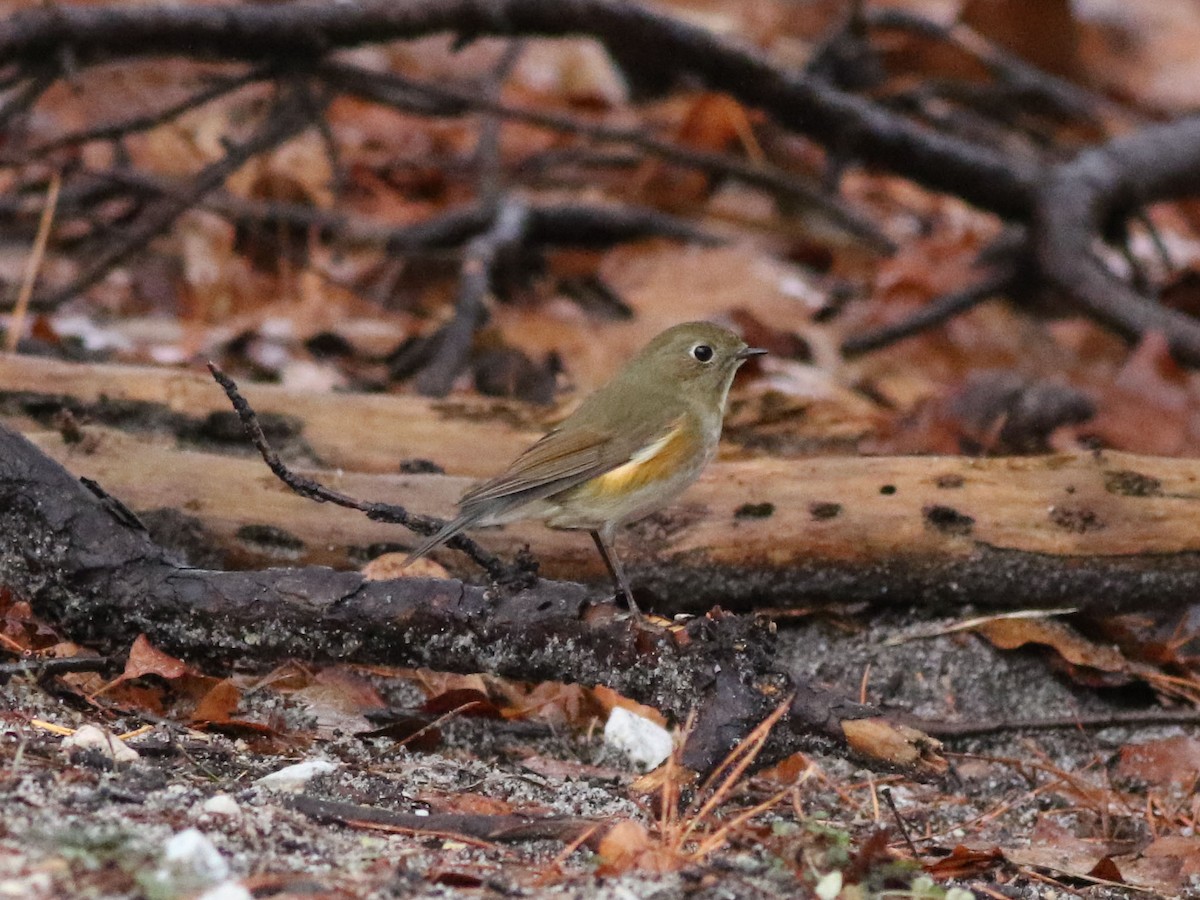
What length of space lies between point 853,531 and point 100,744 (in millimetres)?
2104

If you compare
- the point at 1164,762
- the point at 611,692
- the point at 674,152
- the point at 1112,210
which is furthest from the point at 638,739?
the point at 674,152

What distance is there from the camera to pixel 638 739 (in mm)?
3570

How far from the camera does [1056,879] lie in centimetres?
303

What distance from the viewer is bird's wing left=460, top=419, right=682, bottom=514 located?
3680 millimetres

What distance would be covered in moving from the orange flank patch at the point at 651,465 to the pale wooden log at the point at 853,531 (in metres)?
0.24

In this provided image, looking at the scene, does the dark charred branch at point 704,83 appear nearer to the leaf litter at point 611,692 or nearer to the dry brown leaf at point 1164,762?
the leaf litter at point 611,692

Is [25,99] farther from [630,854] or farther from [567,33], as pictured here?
[630,854]

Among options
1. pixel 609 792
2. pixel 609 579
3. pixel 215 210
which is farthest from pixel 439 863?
pixel 215 210

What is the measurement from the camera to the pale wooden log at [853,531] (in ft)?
12.9

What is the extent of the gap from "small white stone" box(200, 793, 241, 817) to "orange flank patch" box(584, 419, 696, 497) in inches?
56.6

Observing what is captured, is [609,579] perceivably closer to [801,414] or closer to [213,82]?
[801,414]

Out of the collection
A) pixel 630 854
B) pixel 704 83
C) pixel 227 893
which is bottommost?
pixel 630 854

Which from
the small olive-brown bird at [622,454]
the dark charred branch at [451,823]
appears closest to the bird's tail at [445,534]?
the small olive-brown bird at [622,454]

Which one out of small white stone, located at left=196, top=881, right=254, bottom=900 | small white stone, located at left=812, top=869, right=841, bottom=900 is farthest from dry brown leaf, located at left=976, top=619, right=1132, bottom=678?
small white stone, located at left=196, top=881, right=254, bottom=900
